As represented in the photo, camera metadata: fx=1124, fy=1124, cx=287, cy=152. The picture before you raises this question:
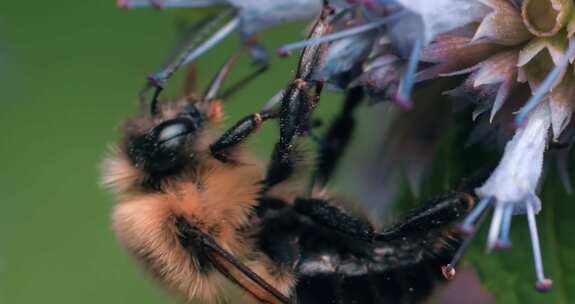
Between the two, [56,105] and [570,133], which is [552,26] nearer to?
[570,133]

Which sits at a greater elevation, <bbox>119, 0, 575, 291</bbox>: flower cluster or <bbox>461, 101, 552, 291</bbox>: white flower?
<bbox>119, 0, 575, 291</bbox>: flower cluster

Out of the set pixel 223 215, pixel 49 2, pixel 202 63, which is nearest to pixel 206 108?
pixel 223 215

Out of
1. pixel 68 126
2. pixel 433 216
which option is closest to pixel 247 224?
pixel 433 216

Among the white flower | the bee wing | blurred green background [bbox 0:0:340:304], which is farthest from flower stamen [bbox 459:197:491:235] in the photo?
blurred green background [bbox 0:0:340:304]

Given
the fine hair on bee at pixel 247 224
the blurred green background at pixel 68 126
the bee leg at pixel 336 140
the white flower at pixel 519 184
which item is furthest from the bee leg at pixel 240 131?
the blurred green background at pixel 68 126

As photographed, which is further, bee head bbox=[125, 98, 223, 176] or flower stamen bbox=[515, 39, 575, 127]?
bee head bbox=[125, 98, 223, 176]

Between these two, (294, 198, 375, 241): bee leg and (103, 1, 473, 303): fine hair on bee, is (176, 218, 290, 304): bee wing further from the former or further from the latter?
(294, 198, 375, 241): bee leg

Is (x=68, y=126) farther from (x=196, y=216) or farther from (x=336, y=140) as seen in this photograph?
(x=196, y=216)
